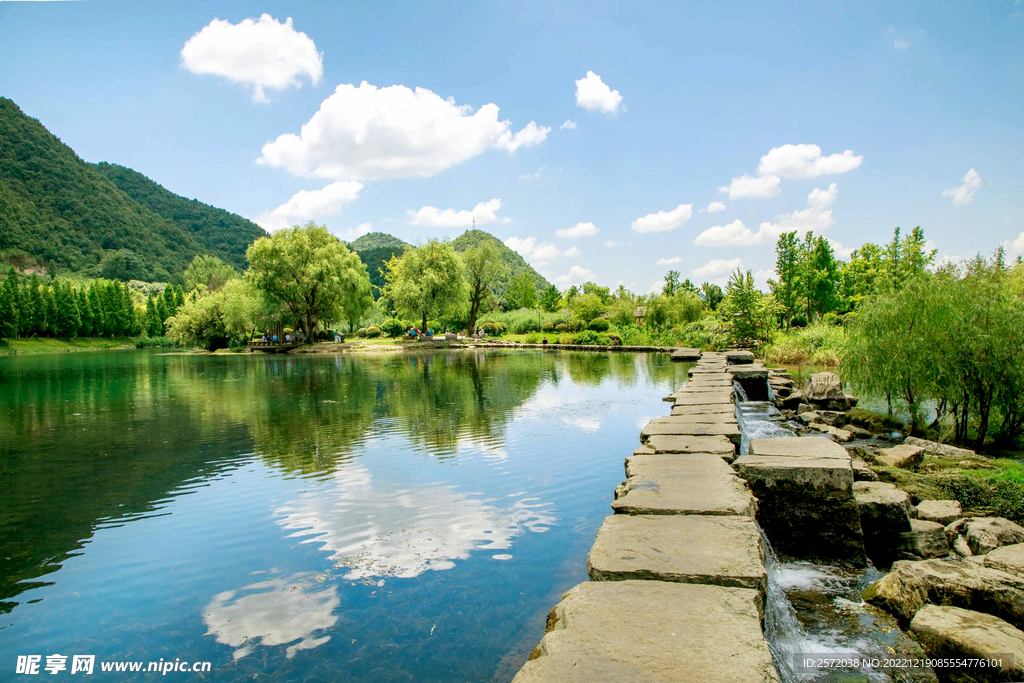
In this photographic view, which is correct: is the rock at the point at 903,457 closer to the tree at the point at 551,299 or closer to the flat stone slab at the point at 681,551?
the flat stone slab at the point at 681,551

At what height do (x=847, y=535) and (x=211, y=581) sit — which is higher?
(x=847, y=535)

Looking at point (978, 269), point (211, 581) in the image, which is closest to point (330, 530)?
point (211, 581)

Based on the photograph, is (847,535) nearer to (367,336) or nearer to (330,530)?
(330,530)

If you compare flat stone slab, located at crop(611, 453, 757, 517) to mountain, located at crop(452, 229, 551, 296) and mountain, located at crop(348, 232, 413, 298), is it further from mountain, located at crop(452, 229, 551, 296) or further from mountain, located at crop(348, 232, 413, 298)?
mountain, located at crop(348, 232, 413, 298)

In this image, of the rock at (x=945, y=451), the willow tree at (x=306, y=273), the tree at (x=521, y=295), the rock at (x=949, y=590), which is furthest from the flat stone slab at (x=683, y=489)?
the tree at (x=521, y=295)

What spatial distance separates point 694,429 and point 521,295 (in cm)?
6376

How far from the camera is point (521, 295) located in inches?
2776

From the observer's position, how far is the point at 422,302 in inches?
1828

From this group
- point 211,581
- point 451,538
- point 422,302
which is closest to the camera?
point 211,581

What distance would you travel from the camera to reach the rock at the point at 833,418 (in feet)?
37.0

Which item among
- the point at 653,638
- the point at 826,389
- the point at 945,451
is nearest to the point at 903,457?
the point at 945,451

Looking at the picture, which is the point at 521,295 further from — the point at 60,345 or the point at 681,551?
the point at 681,551

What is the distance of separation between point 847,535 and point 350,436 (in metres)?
8.28

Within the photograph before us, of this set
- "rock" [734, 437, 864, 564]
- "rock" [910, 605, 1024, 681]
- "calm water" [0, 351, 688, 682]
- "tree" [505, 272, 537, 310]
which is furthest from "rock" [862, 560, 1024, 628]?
"tree" [505, 272, 537, 310]
